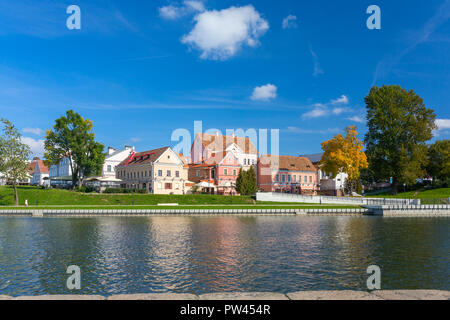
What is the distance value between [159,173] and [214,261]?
193ft

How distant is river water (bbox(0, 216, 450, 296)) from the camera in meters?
13.3

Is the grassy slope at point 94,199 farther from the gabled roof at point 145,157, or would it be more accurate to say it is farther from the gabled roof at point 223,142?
the gabled roof at point 223,142

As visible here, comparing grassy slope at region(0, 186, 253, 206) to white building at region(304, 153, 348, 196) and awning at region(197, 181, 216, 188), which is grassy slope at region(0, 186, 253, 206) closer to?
awning at region(197, 181, 216, 188)

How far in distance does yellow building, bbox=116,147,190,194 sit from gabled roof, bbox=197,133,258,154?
22.3 meters

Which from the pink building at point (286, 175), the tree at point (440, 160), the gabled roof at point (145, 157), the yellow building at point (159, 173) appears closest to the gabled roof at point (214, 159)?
the yellow building at point (159, 173)

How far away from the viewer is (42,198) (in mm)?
60938
